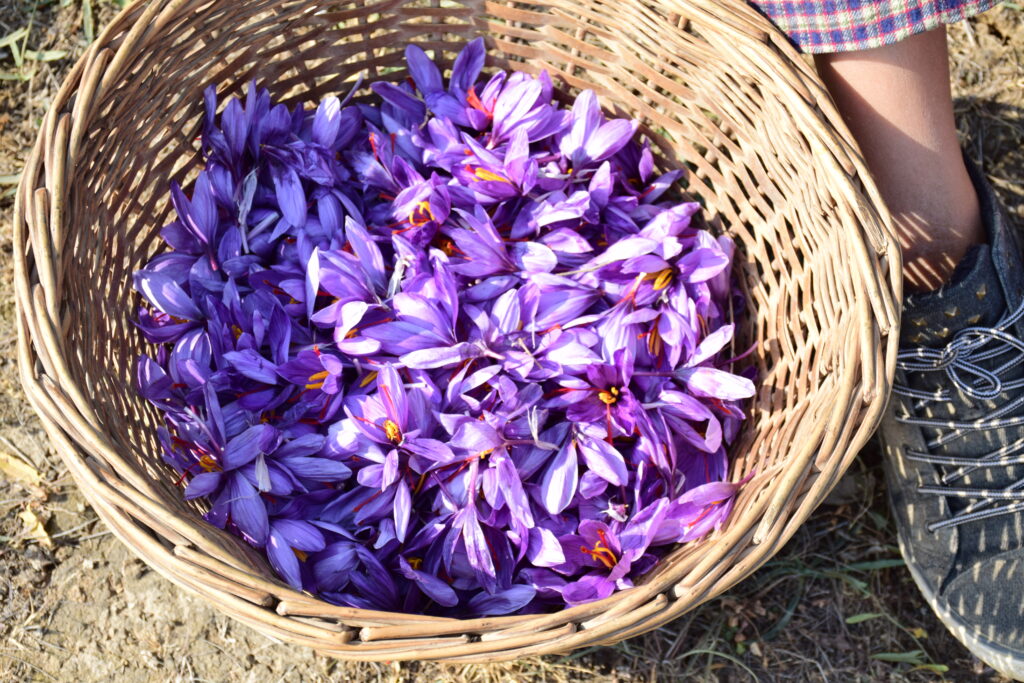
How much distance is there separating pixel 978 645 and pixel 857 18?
0.85 meters

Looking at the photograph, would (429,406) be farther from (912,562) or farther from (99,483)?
(912,562)

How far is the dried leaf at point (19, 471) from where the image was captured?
130 centimetres

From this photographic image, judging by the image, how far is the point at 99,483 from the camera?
2.54ft

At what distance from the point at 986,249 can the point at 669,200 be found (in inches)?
16.8

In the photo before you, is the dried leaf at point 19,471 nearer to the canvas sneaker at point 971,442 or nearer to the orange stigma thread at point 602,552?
the orange stigma thread at point 602,552

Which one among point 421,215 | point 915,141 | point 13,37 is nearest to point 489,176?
point 421,215

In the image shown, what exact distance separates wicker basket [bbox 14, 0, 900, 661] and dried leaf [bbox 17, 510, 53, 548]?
38 centimetres

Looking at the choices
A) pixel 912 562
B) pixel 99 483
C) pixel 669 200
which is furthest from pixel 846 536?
pixel 99 483

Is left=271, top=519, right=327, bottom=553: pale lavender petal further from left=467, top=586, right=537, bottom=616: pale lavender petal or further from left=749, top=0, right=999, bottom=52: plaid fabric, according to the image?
left=749, top=0, right=999, bottom=52: plaid fabric

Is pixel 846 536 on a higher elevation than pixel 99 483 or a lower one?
lower

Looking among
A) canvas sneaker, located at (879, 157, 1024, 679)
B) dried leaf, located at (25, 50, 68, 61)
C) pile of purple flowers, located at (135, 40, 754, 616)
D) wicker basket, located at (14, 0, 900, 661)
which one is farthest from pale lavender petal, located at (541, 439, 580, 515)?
dried leaf, located at (25, 50, 68, 61)

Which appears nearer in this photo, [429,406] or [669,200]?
[429,406]

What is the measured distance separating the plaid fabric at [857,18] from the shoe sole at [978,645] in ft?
2.48

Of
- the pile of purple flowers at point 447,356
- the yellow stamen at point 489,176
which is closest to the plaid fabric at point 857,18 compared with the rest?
the pile of purple flowers at point 447,356
